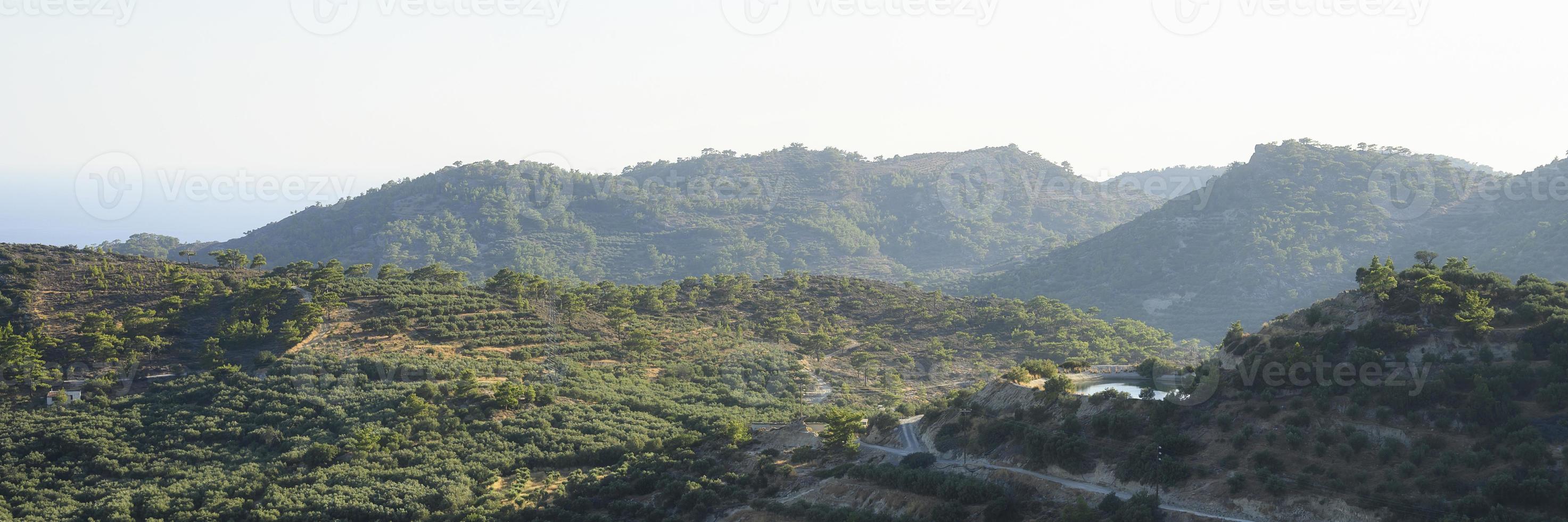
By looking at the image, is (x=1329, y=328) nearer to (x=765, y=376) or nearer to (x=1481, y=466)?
(x=1481, y=466)

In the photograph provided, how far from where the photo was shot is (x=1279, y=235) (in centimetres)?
13975

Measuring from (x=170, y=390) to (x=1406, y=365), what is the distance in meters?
54.0

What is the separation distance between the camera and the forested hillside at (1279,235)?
127 m

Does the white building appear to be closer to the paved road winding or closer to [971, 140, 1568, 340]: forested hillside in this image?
the paved road winding

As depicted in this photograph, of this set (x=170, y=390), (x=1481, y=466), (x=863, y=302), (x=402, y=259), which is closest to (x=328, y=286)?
(x=170, y=390)

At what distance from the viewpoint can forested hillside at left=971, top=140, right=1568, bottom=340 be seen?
12738 cm
